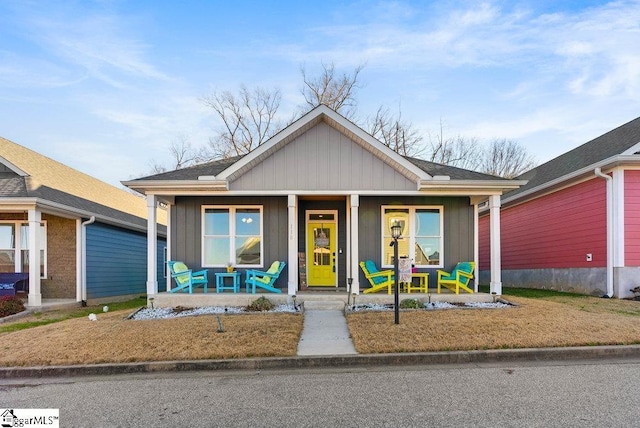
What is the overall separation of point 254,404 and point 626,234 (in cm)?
1081

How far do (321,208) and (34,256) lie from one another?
7.83 metres

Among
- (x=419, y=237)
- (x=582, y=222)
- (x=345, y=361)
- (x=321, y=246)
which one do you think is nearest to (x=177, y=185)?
(x=321, y=246)

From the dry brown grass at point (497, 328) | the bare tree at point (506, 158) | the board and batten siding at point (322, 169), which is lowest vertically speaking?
the dry brown grass at point (497, 328)

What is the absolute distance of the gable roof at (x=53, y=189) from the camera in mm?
11031

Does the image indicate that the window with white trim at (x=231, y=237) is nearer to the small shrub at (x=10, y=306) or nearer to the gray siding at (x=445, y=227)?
the gray siding at (x=445, y=227)

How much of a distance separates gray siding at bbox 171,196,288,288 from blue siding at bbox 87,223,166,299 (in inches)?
147

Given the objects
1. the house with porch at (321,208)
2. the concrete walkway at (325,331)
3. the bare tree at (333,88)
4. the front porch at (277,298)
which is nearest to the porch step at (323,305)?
the concrete walkway at (325,331)

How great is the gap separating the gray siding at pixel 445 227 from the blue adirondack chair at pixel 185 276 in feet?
14.2

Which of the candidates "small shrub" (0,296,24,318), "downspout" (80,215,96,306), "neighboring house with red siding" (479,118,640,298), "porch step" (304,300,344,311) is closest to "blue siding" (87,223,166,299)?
"downspout" (80,215,96,306)

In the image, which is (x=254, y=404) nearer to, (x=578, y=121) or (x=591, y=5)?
(x=591, y=5)

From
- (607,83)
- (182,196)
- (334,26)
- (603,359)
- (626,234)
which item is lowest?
(603,359)

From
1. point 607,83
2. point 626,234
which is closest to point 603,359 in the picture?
point 626,234

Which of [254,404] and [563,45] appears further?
[563,45]

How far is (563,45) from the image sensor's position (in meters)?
12.6
